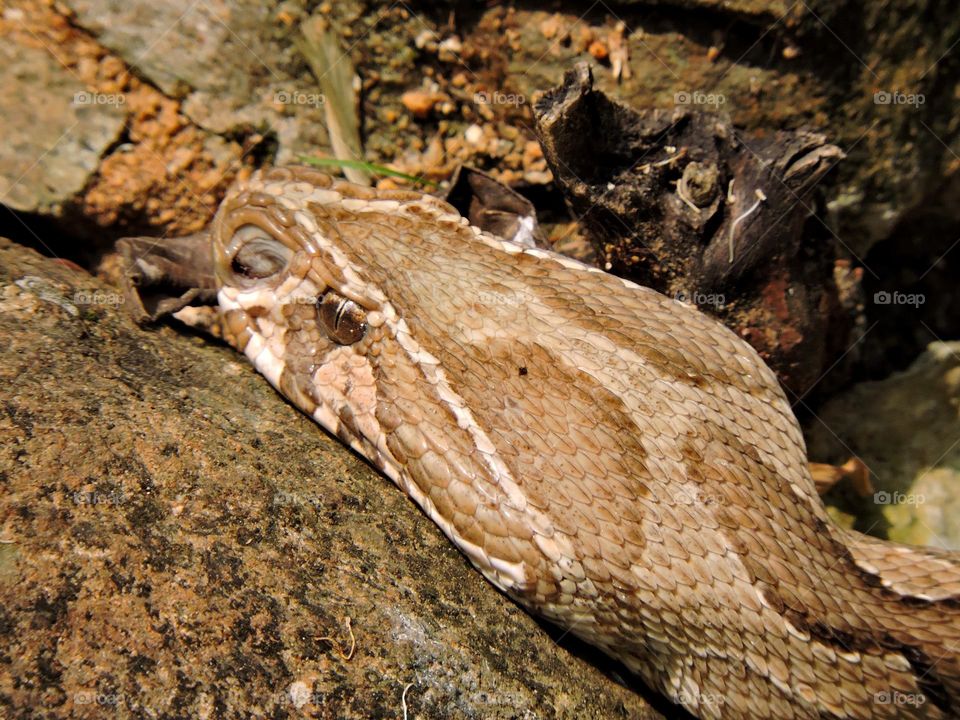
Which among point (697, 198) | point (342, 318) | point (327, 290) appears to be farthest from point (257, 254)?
point (697, 198)

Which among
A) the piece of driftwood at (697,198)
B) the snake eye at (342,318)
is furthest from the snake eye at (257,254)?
the piece of driftwood at (697,198)

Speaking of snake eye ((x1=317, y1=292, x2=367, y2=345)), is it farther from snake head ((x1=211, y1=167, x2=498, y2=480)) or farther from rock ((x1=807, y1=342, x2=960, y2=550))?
rock ((x1=807, y1=342, x2=960, y2=550))

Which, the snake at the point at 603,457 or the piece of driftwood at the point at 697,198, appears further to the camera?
the piece of driftwood at the point at 697,198

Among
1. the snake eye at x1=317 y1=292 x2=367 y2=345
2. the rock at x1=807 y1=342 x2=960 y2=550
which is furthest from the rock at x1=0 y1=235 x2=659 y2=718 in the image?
the rock at x1=807 y1=342 x2=960 y2=550

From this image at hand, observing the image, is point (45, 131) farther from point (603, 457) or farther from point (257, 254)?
point (603, 457)

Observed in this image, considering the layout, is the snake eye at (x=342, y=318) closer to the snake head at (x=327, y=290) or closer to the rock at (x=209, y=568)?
the snake head at (x=327, y=290)

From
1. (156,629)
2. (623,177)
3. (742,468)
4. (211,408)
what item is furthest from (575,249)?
(156,629)

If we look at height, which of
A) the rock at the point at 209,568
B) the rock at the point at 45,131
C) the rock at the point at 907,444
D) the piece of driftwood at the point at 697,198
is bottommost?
the rock at the point at 209,568
